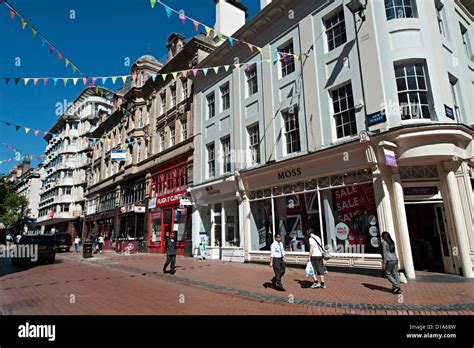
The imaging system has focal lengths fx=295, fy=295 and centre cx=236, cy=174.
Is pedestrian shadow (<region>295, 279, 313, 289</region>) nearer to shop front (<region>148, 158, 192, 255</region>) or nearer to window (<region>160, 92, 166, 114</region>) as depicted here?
shop front (<region>148, 158, 192, 255</region>)

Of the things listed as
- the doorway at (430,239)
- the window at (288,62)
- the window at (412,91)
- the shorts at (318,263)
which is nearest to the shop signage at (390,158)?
the window at (412,91)

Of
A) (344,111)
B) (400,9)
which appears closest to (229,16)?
(400,9)

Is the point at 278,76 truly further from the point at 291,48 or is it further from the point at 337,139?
the point at 337,139

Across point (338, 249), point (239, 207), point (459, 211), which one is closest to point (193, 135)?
point (239, 207)

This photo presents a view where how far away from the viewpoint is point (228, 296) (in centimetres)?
817

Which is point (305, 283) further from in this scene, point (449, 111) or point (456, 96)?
point (456, 96)

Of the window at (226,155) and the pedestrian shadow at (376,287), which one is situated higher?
the window at (226,155)

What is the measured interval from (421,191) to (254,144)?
8.27 metres

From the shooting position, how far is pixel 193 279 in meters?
10.7

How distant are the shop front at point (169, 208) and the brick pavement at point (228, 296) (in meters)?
9.16

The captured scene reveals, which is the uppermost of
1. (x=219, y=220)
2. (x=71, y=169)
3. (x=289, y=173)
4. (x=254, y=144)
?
(x=71, y=169)

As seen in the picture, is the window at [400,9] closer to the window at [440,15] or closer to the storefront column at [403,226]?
the window at [440,15]

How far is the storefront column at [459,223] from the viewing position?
9430 millimetres

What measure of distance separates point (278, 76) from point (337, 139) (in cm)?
512
